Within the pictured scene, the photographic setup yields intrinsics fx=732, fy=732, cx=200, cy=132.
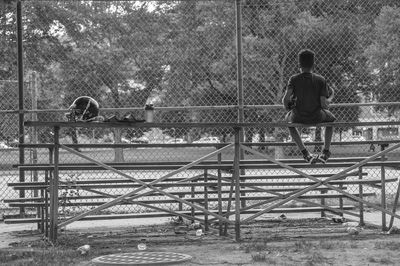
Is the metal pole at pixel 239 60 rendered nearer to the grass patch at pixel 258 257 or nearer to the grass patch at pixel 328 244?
the grass patch at pixel 328 244

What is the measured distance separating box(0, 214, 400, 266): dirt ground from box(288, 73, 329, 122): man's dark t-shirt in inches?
60.6

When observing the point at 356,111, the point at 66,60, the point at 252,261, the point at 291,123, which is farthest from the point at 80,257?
the point at 356,111

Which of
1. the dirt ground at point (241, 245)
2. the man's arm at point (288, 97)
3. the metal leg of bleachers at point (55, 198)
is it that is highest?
the man's arm at point (288, 97)

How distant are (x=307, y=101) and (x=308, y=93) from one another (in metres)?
0.14

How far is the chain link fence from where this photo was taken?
1293cm

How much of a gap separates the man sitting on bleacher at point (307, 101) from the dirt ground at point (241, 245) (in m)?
1.15

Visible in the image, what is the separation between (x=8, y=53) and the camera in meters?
12.8

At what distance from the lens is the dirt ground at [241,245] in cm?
744

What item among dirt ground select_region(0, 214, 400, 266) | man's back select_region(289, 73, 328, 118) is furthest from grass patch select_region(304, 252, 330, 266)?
man's back select_region(289, 73, 328, 118)

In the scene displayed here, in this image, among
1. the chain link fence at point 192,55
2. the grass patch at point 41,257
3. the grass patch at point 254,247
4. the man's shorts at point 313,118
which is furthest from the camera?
the chain link fence at point 192,55

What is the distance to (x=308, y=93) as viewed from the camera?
29.3 ft

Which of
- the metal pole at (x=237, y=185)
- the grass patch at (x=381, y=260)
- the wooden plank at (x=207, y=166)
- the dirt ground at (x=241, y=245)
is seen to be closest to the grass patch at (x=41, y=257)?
the dirt ground at (x=241, y=245)

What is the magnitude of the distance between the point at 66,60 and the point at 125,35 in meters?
1.25

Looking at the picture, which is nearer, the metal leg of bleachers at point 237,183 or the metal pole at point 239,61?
the metal leg of bleachers at point 237,183
